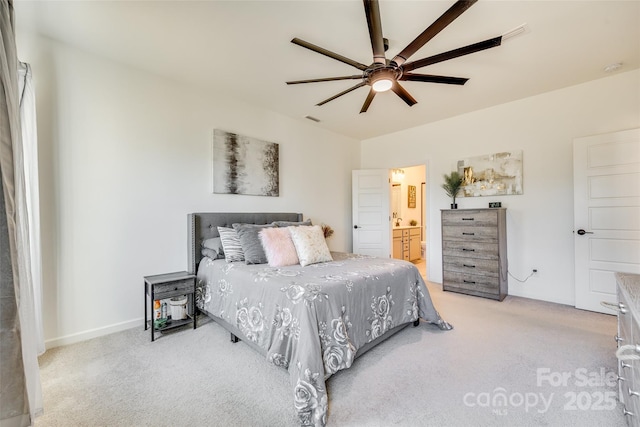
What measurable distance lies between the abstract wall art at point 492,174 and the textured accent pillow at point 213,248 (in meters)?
3.74

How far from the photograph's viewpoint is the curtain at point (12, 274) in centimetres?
90

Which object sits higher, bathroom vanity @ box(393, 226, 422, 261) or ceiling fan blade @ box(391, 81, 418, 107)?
ceiling fan blade @ box(391, 81, 418, 107)

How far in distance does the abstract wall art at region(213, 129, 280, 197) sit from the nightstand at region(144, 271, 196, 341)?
3.83 ft

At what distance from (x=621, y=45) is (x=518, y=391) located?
3.28 m

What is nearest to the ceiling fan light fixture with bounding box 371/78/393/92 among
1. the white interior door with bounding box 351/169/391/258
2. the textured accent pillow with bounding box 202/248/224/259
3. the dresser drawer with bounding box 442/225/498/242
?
the textured accent pillow with bounding box 202/248/224/259

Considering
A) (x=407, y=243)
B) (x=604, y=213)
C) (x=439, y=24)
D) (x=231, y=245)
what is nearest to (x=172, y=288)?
(x=231, y=245)

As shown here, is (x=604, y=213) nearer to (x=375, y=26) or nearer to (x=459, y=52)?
(x=459, y=52)

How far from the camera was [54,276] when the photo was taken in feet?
7.70

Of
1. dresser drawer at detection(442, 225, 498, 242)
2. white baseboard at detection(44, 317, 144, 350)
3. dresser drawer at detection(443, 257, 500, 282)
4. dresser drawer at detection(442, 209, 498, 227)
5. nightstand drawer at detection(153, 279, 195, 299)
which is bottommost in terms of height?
white baseboard at detection(44, 317, 144, 350)

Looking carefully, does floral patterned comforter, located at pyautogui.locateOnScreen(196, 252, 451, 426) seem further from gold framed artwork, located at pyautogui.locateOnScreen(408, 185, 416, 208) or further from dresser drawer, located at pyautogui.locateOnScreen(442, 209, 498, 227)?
gold framed artwork, located at pyautogui.locateOnScreen(408, 185, 416, 208)

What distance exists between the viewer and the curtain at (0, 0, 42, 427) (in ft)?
2.94

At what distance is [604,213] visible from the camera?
10.0 ft

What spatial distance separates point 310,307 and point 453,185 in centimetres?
343

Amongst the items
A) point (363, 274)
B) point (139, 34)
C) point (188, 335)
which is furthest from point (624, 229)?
point (139, 34)
